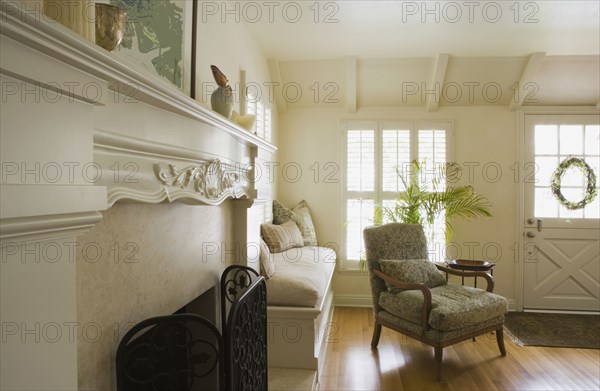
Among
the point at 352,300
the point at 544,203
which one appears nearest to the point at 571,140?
the point at 544,203

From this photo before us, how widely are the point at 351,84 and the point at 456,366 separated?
9.13ft

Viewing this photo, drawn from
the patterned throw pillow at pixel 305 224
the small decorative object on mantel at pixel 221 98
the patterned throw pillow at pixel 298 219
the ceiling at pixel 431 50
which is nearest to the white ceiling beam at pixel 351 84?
the ceiling at pixel 431 50

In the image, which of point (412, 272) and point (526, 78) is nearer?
point (412, 272)

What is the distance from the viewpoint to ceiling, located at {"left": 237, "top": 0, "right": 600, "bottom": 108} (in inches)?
116

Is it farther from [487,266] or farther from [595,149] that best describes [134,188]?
[595,149]

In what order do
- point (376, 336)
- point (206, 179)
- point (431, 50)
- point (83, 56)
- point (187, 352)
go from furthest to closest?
1. point (431, 50)
2. point (376, 336)
3. point (206, 179)
4. point (187, 352)
5. point (83, 56)

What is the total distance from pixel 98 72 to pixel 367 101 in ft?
12.5

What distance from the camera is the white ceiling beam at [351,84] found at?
3958mm

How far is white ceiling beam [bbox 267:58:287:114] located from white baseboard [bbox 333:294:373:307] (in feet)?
7.24

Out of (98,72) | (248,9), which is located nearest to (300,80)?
(248,9)

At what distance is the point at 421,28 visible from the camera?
327cm

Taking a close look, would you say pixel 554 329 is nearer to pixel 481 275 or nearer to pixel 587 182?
pixel 481 275

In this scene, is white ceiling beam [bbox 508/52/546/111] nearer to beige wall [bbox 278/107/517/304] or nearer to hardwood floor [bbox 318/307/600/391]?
beige wall [bbox 278/107/517/304]

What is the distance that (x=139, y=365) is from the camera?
131 centimetres
